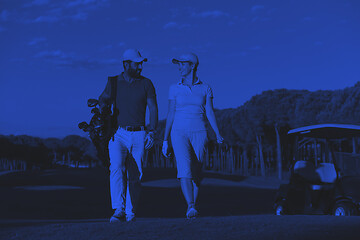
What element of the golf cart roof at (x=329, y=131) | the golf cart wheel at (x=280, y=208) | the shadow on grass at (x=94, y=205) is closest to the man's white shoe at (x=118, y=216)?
the golf cart roof at (x=329, y=131)

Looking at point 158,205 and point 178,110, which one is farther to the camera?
point 158,205

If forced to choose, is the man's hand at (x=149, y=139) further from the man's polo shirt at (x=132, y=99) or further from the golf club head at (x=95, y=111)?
the golf club head at (x=95, y=111)

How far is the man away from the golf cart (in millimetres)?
4715

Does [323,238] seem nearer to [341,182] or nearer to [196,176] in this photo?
[196,176]

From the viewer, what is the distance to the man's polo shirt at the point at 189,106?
357 inches

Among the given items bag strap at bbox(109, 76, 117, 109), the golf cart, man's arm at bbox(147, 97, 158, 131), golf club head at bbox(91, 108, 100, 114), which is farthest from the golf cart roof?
golf club head at bbox(91, 108, 100, 114)

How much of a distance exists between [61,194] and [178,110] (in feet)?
68.4

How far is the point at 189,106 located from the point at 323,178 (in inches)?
181

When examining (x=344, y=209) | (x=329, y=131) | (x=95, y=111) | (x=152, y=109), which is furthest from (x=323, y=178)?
(x=95, y=111)

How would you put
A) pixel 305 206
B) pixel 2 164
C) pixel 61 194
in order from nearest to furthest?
1. pixel 305 206
2. pixel 61 194
3. pixel 2 164

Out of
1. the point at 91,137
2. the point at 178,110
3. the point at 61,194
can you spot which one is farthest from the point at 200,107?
the point at 61,194

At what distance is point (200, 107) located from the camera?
9141 millimetres

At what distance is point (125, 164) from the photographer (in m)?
8.96

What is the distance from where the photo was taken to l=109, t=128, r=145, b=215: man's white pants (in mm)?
8805
